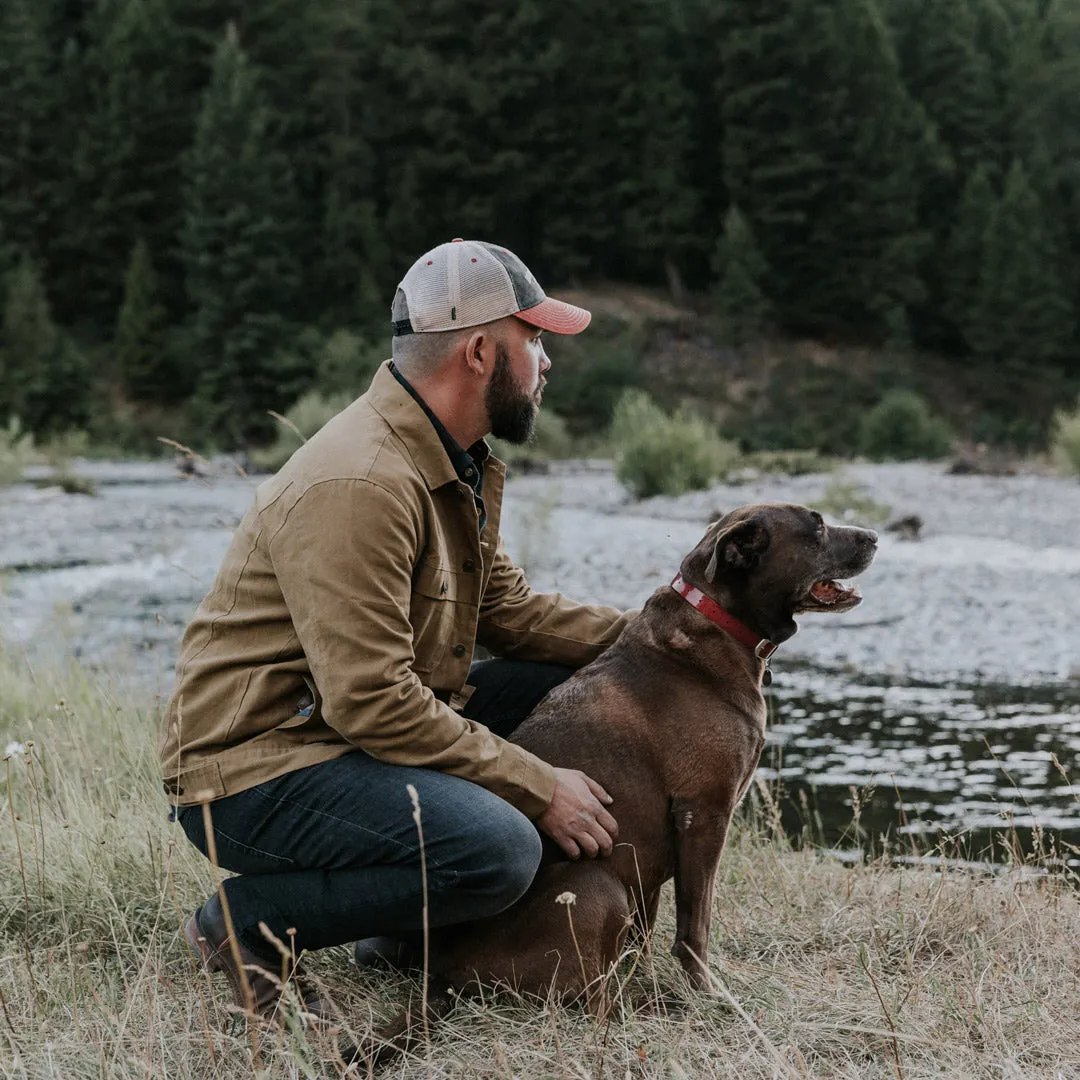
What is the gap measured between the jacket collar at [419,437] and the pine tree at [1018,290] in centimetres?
3966

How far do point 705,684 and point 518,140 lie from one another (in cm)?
4016

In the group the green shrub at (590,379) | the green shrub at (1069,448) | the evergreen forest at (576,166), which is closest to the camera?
the green shrub at (1069,448)

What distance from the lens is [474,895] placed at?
115 inches

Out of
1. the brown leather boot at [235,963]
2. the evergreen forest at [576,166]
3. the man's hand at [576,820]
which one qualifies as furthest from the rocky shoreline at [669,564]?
the evergreen forest at [576,166]

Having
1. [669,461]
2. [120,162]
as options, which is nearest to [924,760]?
[669,461]

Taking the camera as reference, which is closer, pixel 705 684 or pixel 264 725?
pixel 264 725

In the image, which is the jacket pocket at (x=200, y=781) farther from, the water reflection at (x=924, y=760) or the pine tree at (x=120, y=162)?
the pine tree at (x=120, y=162)

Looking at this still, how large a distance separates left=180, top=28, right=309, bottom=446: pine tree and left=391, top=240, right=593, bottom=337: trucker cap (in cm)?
3343

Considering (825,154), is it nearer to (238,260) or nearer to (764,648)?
(238,260)

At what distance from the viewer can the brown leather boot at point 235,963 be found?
3.09 metres

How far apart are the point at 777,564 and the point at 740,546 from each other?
125 millimetres

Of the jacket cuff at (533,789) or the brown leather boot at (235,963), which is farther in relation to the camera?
the brown leather boot at (235,963)

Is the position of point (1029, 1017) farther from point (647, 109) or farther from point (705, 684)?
point (647, 109)

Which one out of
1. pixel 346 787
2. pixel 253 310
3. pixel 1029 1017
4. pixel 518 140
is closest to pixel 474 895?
pixel 346 787
